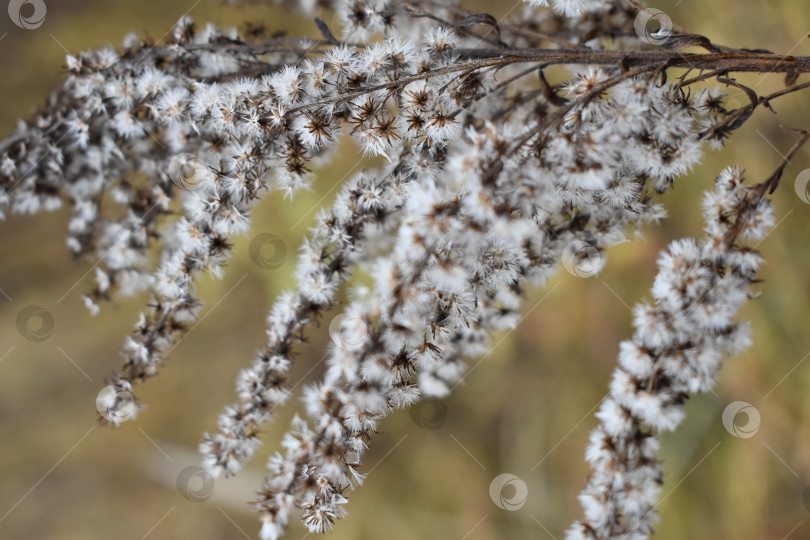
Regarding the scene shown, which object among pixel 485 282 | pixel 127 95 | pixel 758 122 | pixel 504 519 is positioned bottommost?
pixel 504 519

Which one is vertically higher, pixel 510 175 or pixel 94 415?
pixel 510 175

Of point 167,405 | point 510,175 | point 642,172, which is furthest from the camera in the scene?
point 167,405

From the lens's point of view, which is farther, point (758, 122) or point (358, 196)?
point (758, 122)

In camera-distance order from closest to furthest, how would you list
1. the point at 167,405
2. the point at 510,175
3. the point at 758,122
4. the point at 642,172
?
the point at 510,175
the point at 642,172
the point at 758,122
the point at 167,405

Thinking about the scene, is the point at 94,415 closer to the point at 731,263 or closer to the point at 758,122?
the point at 731,263

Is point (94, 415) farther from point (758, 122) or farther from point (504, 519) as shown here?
point (758, 122)

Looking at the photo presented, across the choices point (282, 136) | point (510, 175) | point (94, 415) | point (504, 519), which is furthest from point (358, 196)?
point (94, 415)

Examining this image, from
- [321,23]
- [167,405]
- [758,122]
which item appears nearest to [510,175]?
[321,23]
